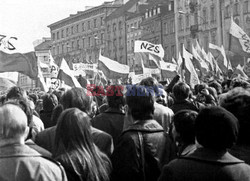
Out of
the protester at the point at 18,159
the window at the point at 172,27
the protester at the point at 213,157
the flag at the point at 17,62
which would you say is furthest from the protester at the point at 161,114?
the window at the point at 172,27

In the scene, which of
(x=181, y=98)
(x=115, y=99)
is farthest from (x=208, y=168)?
(x=181, y=98)

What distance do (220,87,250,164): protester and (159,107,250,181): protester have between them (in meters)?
0.47

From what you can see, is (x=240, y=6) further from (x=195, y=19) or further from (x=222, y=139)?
(x=222, y=139)

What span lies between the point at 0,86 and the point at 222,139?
373 inches

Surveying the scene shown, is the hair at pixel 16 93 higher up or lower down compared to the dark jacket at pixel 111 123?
higher up

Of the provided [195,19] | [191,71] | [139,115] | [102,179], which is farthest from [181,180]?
[195,19]

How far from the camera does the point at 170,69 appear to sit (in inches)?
742

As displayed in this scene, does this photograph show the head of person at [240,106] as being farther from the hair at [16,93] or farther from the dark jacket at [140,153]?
the hair at [16,93]

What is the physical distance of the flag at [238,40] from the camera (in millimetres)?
16036

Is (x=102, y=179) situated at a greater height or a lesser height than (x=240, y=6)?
lesser

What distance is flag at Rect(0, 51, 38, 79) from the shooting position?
468 inches

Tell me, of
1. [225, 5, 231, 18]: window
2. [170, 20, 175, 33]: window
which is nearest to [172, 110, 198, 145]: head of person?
[225, 5, 231, 18]: window

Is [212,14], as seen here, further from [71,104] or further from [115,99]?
[71,104]

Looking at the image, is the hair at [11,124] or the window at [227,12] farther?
the window at [227,12]
